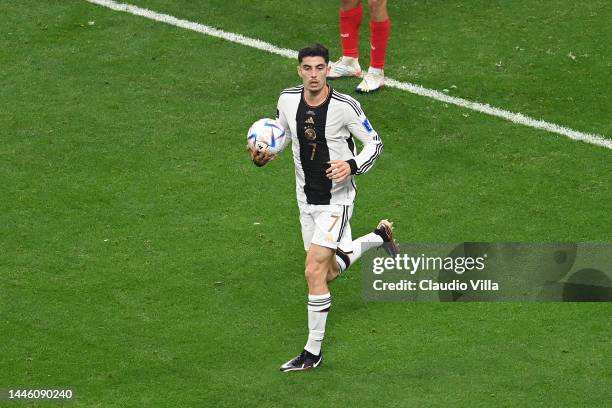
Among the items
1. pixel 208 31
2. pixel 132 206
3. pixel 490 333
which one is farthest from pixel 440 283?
pixel 208 31

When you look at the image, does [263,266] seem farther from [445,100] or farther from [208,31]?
[208,31]

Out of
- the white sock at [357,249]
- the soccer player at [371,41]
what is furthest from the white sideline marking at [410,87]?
the white sock at [357,249]

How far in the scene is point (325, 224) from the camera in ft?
36.3

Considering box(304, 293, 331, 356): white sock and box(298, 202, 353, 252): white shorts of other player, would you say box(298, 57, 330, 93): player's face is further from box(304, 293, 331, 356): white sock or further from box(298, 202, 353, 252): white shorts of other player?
box(304, 293, 331, 356): white sock

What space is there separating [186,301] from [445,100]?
15.4 ft

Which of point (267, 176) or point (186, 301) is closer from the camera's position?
point (186, 301)

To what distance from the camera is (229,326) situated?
1132 cm

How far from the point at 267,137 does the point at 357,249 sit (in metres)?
1.45

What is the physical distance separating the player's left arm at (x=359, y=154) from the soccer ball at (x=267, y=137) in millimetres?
552

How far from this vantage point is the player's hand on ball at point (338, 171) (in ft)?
35.2

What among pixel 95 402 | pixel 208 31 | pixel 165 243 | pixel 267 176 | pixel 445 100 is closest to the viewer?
pixel 95 402

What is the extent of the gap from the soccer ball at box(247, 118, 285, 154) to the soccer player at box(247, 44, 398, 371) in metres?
0.07

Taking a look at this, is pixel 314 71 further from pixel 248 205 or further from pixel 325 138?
pixel 248 205

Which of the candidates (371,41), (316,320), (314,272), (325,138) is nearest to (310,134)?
(325,138)
